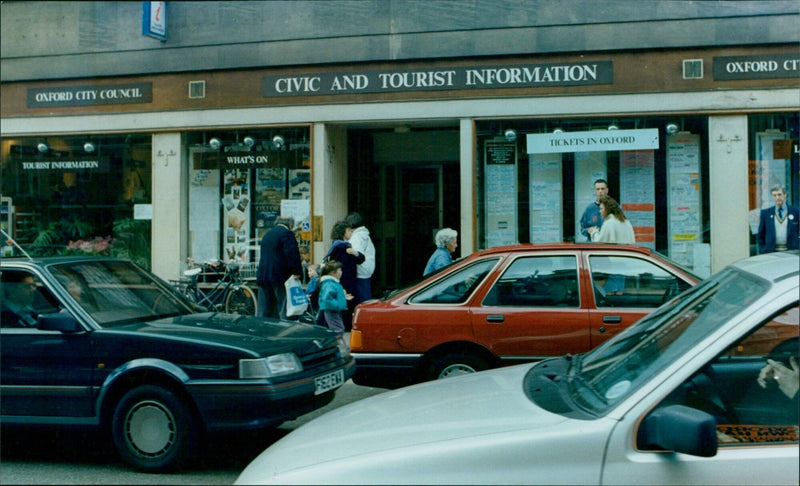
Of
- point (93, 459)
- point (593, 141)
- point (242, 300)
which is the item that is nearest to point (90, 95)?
point (242, 300)

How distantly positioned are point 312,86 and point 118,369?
28.3 feet

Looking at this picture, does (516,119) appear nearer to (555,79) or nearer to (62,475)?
(555,79)

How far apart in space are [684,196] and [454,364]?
6.92 meters

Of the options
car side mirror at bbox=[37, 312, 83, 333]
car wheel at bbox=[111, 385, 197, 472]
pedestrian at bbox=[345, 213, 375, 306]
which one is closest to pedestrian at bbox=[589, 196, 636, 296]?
pedestrian at bbox=[345, 213, 375, 306]

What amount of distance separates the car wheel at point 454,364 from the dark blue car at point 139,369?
1108mm

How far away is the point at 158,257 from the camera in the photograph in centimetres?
1441

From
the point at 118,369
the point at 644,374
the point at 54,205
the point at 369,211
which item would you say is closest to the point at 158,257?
the point at 54,205

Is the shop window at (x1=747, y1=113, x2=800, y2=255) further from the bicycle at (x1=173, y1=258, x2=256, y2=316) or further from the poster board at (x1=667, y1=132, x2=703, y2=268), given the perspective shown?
the bicycle at (x1=173, y1=258, x2=256, y2=316)

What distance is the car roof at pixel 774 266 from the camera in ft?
9.36

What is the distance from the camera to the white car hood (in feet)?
9.07

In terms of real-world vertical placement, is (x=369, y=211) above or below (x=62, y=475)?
above

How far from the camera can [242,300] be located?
13.5 m

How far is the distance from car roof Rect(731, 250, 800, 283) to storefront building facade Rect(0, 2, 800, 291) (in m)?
9.52

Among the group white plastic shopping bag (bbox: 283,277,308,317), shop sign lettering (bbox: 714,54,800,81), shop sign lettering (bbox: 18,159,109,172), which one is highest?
shop sign lettering (bbox: 714,54,800,81)
